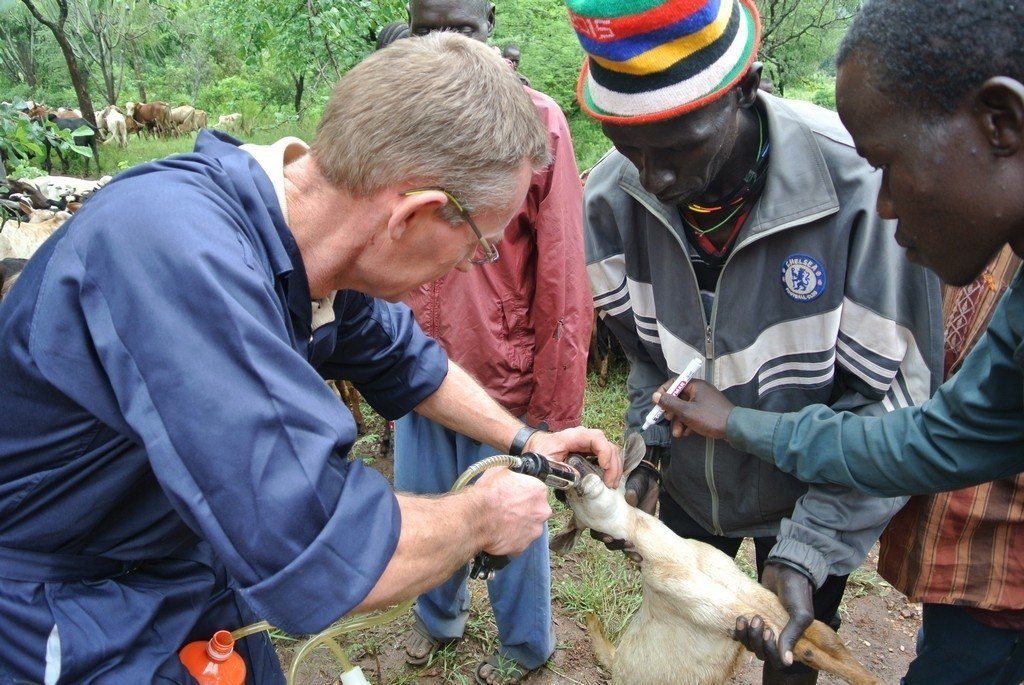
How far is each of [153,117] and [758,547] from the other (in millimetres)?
25226

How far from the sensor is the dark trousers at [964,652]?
96.4 inches

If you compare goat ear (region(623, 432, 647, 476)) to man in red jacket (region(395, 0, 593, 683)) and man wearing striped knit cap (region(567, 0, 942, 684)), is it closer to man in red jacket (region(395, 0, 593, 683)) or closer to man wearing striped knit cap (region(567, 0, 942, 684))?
man wearing striped knit cap (region(567, 0, 942, 684))

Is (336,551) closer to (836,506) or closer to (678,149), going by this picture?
(678,149)

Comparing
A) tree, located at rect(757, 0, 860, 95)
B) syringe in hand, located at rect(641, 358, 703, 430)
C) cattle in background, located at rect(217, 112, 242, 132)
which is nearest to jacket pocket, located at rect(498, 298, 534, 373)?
syringe in hand, located at rect(641, 358, 703, 430)

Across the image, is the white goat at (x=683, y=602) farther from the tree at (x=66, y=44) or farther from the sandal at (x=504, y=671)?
the tree at (x=66, y=44)

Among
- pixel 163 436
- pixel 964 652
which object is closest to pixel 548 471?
pixel 163 436

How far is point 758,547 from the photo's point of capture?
288 cm

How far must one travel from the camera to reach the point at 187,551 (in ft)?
6.66

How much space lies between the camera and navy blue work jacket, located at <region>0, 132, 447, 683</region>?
1425mm

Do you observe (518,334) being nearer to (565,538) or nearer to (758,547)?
(565,538)

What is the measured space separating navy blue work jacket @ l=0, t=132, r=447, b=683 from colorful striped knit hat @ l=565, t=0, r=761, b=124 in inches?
36.1

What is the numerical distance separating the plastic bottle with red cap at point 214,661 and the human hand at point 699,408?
1.38m

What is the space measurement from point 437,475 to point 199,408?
229 cm

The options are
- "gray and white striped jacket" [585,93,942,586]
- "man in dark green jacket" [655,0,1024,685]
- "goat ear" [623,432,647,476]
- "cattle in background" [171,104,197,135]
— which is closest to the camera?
"man in dark green jacket" [655,0,1024,685]
